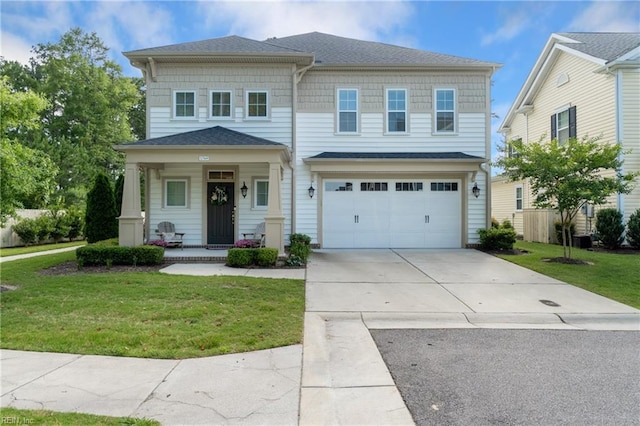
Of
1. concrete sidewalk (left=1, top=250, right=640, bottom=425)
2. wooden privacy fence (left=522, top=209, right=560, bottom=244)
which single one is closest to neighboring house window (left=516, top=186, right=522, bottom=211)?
wooden privacy fence (left=522, top=209, right=560, bottom=244)

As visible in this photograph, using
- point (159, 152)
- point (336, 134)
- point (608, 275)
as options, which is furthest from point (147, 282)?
point (608, 275)

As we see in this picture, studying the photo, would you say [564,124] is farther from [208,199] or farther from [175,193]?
[175,193]

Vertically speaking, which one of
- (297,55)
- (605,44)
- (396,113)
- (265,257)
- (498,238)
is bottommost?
(265,257)

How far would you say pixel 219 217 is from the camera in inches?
493

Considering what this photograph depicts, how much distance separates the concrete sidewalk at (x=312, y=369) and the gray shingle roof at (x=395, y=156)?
597cm

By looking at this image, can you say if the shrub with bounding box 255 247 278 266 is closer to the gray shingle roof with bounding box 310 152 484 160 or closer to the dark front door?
the dark front door

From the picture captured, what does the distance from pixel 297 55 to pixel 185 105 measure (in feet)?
13.7

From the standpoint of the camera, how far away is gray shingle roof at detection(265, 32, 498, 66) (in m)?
12.8

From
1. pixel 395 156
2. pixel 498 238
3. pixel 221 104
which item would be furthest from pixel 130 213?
pixel 498 238

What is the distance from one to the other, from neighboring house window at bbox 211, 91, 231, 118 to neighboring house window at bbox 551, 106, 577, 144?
13172 millimetres

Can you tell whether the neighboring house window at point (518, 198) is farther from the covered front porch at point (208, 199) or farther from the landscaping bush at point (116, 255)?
the landscaping bush at point (116, 255)

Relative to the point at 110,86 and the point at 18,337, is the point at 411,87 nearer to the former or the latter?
the point at 18,337

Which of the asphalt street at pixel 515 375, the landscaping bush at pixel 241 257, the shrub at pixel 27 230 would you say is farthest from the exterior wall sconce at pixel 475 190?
the shrub at pixel 27 230

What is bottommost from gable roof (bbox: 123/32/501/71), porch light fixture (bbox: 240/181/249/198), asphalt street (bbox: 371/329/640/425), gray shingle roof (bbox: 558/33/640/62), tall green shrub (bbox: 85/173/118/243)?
asphalt street (bbox: 371/329/640/425)
